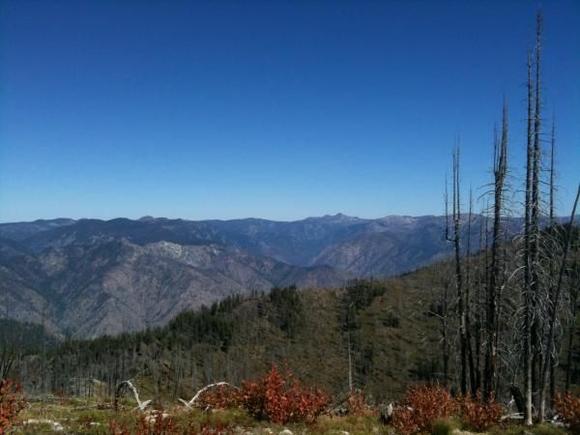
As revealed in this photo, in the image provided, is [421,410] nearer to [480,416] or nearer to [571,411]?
Answer: [480,416]

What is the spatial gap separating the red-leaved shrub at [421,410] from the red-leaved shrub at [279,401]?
1.93 metres

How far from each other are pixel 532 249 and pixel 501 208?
627 cm

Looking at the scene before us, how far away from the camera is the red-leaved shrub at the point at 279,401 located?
12.5 m

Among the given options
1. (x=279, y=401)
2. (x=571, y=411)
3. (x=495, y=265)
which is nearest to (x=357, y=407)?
(x=279, y=401)

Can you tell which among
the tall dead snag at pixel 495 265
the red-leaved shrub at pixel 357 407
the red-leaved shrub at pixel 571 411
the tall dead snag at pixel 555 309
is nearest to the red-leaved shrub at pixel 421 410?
the red-leaved shrub at pixel 357 407

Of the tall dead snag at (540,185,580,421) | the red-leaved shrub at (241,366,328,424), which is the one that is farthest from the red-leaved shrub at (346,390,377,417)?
the tall dead snag at (540,185,580,421)

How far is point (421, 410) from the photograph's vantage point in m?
12.6

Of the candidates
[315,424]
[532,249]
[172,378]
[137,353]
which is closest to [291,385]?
[315,424]

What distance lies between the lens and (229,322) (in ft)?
621

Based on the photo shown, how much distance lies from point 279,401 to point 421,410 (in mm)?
3321

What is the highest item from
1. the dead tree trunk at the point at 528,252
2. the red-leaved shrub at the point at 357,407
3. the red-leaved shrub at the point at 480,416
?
the dead tree trunk at the point at 528,252

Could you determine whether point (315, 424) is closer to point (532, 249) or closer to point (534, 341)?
point (532, 249)

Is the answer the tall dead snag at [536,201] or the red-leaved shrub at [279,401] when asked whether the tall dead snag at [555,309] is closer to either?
the tall dead snag at [536,201]

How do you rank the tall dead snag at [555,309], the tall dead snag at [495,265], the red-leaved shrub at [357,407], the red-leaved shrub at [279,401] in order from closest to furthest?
the red-leaved shrub at [279,401] → the red-leaved shrub at [357,407] → the tall dead snag at [555,309] → the tall dead snag at [495,265]
